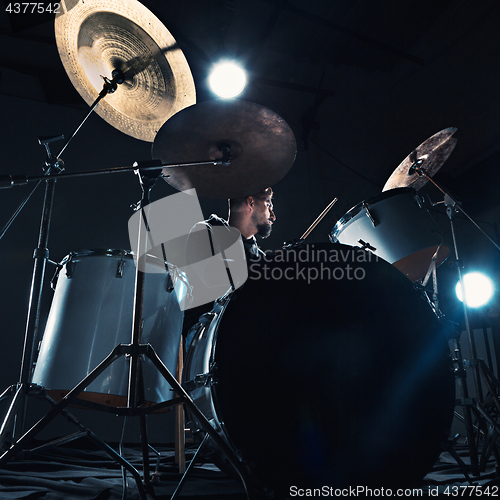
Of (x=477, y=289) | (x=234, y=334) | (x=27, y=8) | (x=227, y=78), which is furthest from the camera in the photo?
(x=477, y=289)

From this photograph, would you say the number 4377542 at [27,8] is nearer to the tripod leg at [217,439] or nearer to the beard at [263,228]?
the beard at [263,228]

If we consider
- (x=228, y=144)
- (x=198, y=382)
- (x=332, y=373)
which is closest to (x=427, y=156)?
(x=228, y=144)

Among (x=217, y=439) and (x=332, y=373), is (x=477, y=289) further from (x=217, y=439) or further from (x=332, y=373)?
(x=217, y=439)

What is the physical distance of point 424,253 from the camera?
2.58m

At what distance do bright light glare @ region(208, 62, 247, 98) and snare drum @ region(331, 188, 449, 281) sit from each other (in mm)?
2085

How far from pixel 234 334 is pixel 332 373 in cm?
38

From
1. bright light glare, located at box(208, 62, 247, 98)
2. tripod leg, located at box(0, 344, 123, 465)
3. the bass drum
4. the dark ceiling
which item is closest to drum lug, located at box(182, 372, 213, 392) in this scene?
the bass drum

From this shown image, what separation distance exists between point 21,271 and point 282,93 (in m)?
3.87

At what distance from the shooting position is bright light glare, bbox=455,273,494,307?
4.59 metres

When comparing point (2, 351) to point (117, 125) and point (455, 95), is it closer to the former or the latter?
point (117, 125)

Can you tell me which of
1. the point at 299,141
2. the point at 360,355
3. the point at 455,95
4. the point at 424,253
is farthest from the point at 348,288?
the point at 455,95

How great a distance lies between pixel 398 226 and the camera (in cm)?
253

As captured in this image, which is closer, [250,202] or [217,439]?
[217,439]

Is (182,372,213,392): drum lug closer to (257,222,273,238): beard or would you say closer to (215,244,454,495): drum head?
(215,244,454,495): drum head
